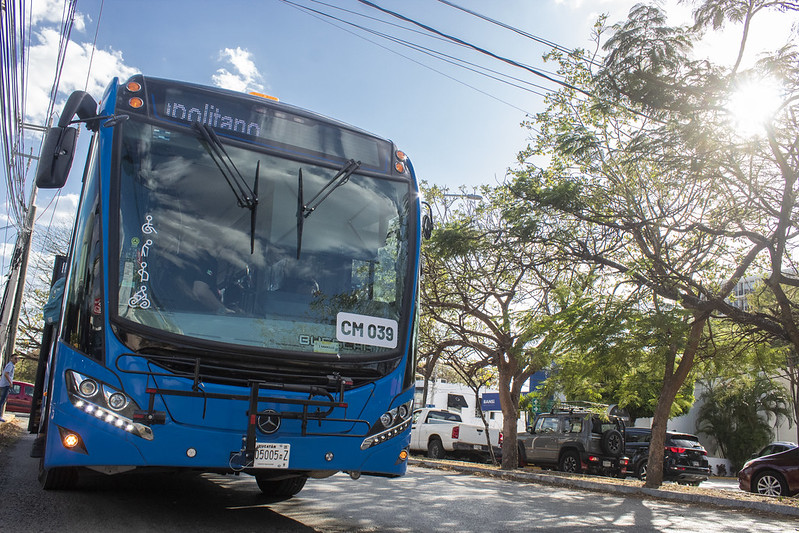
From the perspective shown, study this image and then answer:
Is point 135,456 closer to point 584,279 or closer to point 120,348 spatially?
point 120,348

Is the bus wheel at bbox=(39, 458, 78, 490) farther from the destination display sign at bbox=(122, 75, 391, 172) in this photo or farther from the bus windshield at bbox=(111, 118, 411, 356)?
the destination display sign at bbox=(122, 75, 391, 172)

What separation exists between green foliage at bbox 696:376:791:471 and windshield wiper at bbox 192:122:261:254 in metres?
30.9

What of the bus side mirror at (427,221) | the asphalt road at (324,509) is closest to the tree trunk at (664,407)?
the asphalt road at (324,509)

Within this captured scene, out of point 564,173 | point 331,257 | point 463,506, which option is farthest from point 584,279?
point 331,257

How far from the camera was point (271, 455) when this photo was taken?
5.19 m

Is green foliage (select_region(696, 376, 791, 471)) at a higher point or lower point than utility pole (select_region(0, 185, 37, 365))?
lower

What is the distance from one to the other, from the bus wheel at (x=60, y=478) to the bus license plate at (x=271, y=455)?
260 centimetres

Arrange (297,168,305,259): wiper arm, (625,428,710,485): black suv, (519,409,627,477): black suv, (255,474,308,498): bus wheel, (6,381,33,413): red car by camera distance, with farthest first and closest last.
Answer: (6,381,33,413): red car
(519,409,627,477): black suv
(625,428,710,485): black suv
(255,474,308,498): bus wheel
(297,168,305,259): wiper arm

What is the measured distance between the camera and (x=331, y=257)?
19.2ft

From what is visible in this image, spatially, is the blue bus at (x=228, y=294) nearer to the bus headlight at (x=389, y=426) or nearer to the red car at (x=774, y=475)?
the bus headlight at (x=389, y=426)

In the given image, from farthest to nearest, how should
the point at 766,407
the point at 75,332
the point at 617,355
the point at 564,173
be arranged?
the point at 766,407
the point at 564,173
the point at 617,355
the point at 75,332

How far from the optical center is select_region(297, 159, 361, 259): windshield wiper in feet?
19.1

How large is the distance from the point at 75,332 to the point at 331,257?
211cm

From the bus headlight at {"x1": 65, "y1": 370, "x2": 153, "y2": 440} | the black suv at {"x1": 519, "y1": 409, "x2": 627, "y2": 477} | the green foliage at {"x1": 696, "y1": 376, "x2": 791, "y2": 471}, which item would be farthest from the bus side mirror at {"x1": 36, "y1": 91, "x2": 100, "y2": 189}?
the green foliage at {"x1": 696, "y1": 376, "x2": 791, "y2": 471}
